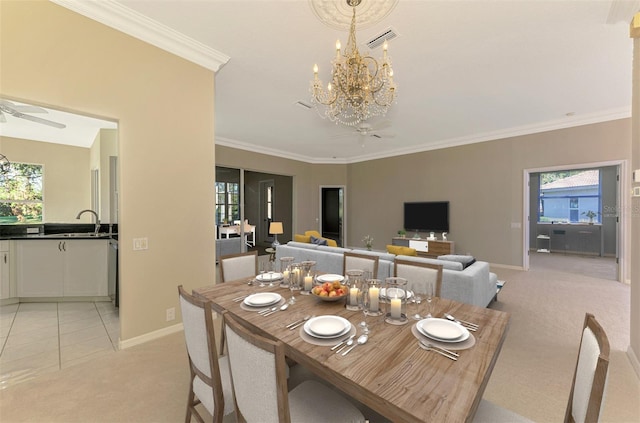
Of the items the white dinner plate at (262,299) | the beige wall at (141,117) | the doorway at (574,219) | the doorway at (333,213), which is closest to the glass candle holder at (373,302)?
the white dinner plate at (262,299)

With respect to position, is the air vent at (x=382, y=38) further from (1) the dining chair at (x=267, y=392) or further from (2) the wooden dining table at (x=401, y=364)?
(1) the dining chair at (x=267, y=392)

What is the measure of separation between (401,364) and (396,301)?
43 centimetres

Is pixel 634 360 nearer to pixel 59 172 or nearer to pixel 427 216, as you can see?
pixel 427 216

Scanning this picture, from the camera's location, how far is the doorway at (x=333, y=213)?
347 inches

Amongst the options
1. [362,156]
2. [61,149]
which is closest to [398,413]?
[362,156]

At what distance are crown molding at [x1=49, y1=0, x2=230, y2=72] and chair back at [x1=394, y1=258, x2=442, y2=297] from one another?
3.03m

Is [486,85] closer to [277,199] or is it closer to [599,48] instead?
[599,48]

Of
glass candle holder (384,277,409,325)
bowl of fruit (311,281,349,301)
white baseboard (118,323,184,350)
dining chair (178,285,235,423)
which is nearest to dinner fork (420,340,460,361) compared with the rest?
glass candle holder (384,277,409,325)

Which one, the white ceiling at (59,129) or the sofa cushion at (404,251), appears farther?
the white ceiling at (59,129)

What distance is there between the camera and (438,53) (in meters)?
2.95

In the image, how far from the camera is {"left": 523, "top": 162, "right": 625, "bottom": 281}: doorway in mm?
6797

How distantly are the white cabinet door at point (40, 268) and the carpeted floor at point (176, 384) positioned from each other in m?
2.28

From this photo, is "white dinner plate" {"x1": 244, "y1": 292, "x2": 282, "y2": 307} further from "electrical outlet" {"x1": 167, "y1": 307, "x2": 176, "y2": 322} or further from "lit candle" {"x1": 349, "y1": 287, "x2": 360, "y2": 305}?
"electrical outlet" {"x1": 167, "y1": 307, "x2": 176, "y2": 322}

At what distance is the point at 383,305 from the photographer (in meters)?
1.72
